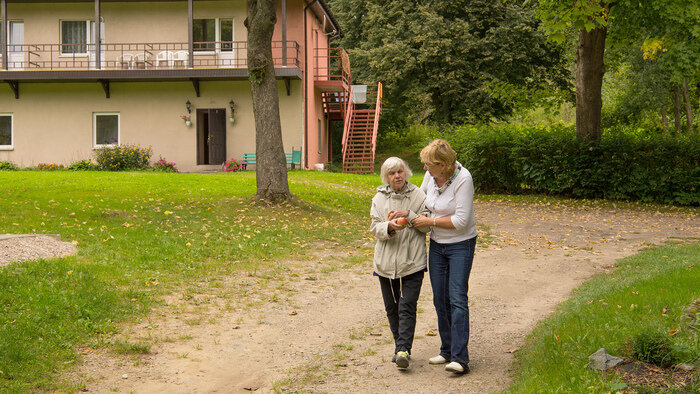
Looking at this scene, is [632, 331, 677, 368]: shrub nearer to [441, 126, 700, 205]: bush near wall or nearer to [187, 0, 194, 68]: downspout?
[441, 126, 700, 205]: bush near wall

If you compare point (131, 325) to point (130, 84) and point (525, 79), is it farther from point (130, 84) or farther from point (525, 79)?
point (525, 79)

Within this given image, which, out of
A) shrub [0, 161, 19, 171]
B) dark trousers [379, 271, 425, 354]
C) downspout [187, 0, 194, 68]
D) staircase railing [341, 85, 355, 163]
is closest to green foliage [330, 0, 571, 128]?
staircase railing [341, 85, 355, 163]

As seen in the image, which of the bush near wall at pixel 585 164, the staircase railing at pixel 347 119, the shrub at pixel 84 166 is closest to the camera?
the bush near wall at pixel 585 164

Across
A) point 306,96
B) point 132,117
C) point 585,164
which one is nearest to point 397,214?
point 585,164

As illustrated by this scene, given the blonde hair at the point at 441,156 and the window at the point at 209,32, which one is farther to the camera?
the window at the point at 209,32

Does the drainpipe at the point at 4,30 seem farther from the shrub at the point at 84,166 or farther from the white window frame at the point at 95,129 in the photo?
the shrub at the point at 84,166

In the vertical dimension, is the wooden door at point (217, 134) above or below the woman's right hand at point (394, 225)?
above

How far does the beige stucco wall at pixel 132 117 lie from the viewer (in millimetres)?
26219

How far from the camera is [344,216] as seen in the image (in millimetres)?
14055

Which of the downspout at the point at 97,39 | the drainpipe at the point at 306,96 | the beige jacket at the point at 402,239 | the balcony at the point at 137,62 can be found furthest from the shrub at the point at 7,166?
the beige jacket at the point at 402,239

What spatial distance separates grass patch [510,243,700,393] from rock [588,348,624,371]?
61 millimetres

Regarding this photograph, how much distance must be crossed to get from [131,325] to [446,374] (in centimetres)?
307

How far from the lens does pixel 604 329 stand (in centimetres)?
506

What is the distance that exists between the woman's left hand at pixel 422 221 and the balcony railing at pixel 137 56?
68.6 ft
